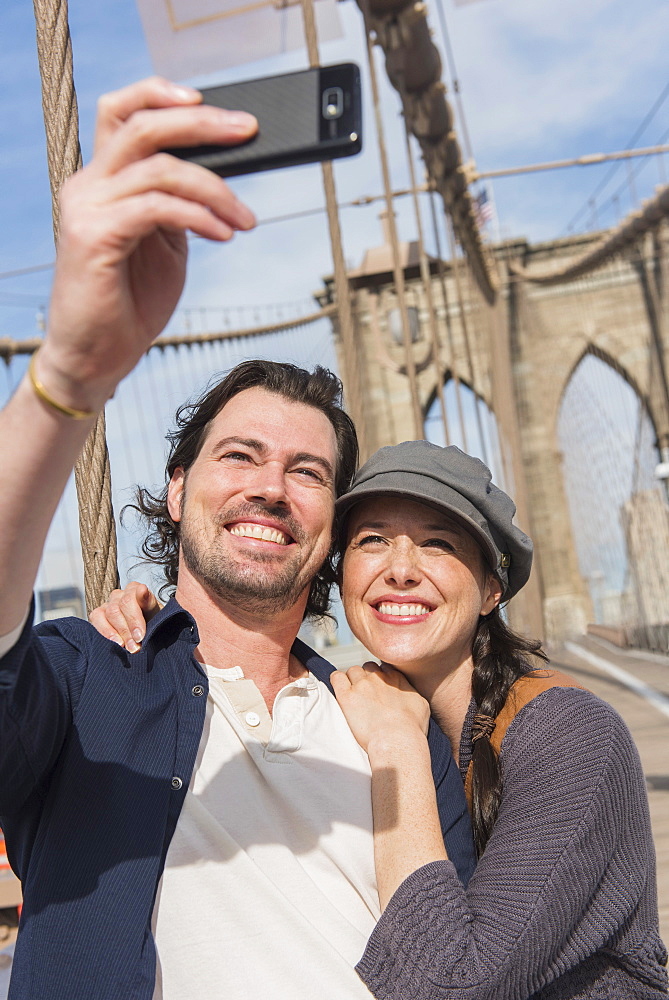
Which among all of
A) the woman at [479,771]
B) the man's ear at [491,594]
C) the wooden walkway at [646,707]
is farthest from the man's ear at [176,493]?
the wooden walkway at [646,707]

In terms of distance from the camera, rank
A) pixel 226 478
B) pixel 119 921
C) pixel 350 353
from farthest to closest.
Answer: pixel 350 353 → pixel 226 478 → pixel 119 921

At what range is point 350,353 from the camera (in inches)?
122

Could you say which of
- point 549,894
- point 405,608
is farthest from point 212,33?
point 549,894

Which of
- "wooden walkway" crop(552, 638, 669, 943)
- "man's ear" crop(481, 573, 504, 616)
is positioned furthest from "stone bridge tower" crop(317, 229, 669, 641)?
"man's ear" crop(481, 573, 504, 616)

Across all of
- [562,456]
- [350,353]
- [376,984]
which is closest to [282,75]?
[376,984]

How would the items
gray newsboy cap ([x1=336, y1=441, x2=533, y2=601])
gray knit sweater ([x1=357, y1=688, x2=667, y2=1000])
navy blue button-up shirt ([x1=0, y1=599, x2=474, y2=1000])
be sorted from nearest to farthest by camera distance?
navy blue button-up shirt ([x1=0, y1=599, x2=474, y2=1000]), gray knit sweater ([x1=357, y1=688, x2=667, y2=1000]), gray newsboy cap ([x1=336, y1=441, x2=533, y2=601])

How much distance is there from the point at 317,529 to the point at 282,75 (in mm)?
944

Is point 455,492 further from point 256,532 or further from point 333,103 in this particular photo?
point 333,103

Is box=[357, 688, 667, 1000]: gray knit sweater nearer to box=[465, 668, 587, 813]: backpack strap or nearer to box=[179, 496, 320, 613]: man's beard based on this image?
box=[465, 668, 587, 813]: backpack strap

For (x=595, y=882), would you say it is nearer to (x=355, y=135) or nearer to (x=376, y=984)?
(x=376, y=984)

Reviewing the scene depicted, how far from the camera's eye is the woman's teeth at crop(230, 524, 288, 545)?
1.53 m

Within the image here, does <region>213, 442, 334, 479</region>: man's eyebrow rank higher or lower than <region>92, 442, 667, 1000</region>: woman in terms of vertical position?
higher

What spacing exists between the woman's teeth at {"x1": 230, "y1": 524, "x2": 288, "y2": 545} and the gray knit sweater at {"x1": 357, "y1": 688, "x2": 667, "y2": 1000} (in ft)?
1.47

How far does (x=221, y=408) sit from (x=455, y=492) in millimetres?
442
